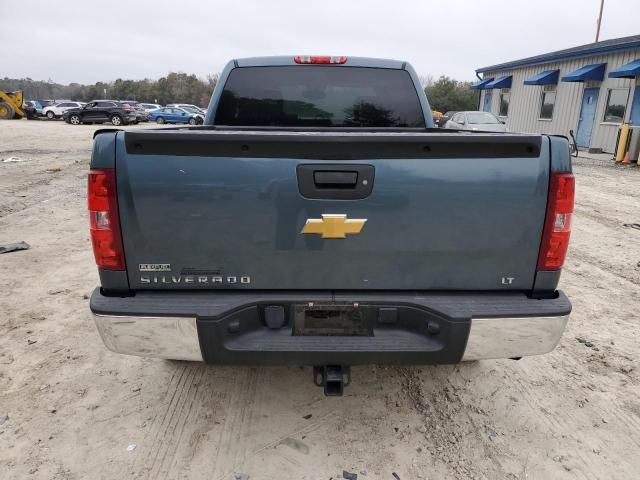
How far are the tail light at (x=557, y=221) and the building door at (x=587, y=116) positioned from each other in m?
20.7

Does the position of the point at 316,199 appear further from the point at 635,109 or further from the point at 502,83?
the point at 502,83

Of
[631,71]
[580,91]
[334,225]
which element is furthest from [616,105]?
[334,225]

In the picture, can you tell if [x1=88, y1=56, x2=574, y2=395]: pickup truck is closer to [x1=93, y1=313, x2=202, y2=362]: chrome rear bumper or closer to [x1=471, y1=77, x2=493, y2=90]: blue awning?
[x1=93, y1=313, x2=202, y2=362]: chrome rear bumper

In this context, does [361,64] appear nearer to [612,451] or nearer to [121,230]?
[121,230]

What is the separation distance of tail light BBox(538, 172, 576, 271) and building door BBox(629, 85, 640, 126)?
18.3 m

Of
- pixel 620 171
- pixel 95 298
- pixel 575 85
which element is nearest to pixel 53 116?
pixel 575 85

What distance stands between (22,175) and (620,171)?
666 inches

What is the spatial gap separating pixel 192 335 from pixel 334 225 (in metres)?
0.87

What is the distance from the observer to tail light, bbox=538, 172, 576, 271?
7.23 feet

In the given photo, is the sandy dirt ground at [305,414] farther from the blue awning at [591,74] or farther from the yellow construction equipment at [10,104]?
the yellow construction equipment at [10,104]

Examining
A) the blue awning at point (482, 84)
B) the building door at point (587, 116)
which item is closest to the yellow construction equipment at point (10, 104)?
the blue awning at point (482, 84)

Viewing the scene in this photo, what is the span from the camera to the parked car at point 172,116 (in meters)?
38.6

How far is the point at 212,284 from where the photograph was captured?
230cm

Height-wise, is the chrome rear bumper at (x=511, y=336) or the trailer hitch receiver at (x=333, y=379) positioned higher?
the chrome rear bumper at (x=511, y=336)
